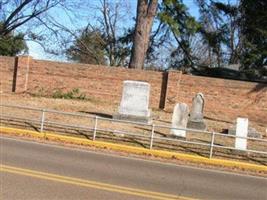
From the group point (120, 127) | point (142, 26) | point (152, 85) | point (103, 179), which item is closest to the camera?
point (103, 179)

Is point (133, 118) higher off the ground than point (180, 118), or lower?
lower

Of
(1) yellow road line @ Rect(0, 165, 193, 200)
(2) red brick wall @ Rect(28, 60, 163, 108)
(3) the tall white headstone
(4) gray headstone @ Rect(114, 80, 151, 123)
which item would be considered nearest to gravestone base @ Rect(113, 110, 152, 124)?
(4) gray headstone @ Rect(114, 80, 151, 123)

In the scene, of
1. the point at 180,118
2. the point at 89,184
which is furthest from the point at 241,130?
the point at 89,184

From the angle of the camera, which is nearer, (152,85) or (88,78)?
(152,85)

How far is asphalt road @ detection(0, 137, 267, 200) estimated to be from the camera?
960 centimetres

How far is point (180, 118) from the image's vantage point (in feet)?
63.4

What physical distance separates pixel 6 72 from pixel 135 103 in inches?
460

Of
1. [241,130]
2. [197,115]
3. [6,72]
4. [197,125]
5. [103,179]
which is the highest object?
[6,72]

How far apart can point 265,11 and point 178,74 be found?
803cm

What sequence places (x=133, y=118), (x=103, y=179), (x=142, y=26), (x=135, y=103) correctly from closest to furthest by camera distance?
1. (x=103, y=179)
2. (x=133, y=118)
3. (x=135, y=103)
4. (x=142, y=26)

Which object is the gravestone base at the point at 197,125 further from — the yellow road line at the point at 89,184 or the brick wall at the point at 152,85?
the yellow road line at the point at 89,184

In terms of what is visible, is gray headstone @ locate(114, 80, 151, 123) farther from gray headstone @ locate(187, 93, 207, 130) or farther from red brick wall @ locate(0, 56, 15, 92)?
red brick wall @ locate(0, 56, 15, 92)

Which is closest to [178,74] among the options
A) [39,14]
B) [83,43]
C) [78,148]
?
[78,148]

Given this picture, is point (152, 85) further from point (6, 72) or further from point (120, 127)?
point (120, 127)
